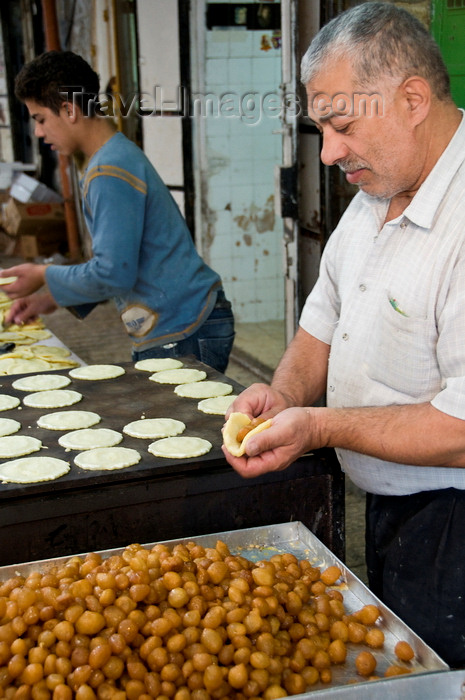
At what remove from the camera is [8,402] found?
2.58 metres

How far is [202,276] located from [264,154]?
3.79 m

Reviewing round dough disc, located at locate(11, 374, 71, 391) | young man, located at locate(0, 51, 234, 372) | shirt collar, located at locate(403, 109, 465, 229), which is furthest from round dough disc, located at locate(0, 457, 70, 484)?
young man, located at locate(0, 51, 234, 372)

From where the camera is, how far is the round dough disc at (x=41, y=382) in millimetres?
2738

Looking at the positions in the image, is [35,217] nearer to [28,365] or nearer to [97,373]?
[28,365]

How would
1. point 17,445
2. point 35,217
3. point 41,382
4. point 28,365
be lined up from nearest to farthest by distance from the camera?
point 17,445 < point 41,382 < point 28,365 < point 35,217

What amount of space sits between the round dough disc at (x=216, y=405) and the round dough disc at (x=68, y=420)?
0.34 m

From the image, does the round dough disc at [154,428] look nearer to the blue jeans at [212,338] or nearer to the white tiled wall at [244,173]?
the blue jeans at [212,338]

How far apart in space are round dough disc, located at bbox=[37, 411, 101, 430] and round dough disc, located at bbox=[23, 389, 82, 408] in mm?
82

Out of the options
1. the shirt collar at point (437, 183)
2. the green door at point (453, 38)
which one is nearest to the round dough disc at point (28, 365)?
the shirt collar at point (437, 183)

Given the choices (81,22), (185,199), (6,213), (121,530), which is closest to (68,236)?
(6,213)

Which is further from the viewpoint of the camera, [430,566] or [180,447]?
[180,447]

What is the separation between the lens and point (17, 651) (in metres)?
1.39

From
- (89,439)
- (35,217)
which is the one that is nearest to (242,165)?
(35,217)

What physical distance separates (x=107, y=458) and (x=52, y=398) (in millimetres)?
611
